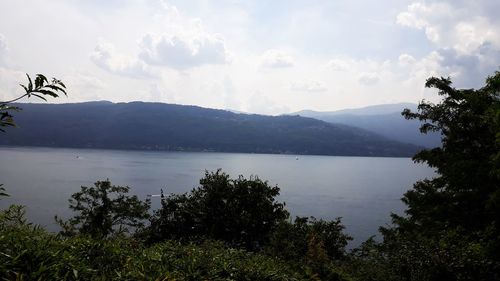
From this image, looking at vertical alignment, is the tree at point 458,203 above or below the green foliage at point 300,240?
above

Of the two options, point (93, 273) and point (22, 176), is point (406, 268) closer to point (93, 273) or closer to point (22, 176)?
point (93, 273)

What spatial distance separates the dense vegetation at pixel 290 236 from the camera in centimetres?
693

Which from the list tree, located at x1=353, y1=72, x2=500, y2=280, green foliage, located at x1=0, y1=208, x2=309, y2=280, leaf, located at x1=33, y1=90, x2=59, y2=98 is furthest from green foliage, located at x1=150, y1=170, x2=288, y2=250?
leaf, located at x1=33, y1=90, x2=59, y2=98

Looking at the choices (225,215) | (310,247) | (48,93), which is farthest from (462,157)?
(48,93)

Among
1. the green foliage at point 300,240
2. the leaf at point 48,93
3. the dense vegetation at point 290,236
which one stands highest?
the leaf at point 48,93

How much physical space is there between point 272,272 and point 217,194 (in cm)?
2318

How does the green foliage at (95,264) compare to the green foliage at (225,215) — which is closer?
the green foliage at (95,264)

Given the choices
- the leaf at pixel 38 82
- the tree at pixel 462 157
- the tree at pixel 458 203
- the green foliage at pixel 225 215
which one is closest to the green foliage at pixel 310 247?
the tree at pixel 458 203

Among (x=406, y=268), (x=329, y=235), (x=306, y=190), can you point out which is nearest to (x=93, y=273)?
(x=406, y=268)

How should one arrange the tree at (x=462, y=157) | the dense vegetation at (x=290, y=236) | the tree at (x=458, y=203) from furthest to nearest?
the tree at (x=462, y=157)
the tree at (x=458, y=203)
the dense vegetation at (x=290, y=236)

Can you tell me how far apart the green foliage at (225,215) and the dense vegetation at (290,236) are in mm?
83

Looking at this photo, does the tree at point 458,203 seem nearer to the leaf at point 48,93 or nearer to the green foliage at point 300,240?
the green foliage at point 300,240

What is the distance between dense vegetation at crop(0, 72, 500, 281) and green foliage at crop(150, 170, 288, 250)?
3.2 inches

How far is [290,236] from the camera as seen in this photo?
2325 cm
